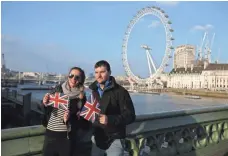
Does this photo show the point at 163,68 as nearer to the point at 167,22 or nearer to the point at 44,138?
the point at 167,22

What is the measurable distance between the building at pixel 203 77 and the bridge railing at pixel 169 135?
9590 centimetres

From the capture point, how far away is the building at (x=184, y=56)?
138 m

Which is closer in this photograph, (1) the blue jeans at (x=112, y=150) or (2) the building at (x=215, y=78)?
(1) the blue jeans at (x=112, y=150)

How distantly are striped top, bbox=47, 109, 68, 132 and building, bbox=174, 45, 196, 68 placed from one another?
136057 millimetres

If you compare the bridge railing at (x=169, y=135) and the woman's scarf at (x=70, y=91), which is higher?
the woman's scarf at (x=70, y=91)

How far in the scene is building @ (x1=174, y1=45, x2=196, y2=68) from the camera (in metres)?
138

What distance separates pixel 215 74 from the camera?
334 feet

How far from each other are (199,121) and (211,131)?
0.46m

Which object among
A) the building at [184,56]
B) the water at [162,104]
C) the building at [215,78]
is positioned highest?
the building at [184,56]

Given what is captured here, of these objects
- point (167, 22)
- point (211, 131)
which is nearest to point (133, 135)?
point (211, 131)

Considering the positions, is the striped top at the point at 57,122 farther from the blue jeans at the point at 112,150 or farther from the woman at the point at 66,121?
the blue jeans at the point at 112,150

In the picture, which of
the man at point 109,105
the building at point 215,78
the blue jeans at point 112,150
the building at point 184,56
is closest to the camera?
the man at point 109,105

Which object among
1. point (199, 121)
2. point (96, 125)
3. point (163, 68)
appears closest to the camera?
point (96, 125)

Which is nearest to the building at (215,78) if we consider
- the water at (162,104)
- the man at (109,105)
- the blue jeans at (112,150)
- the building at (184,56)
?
the building at (184,56)
